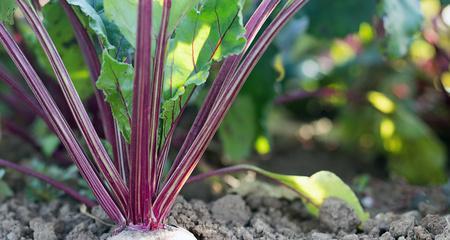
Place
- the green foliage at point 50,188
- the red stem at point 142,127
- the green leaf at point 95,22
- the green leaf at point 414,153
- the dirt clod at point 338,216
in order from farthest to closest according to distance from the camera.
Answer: the green leaf at point 414,153 < the green foliage at point 50,188 < the dirt clod at point 338,216 < the green leaf at point 95,22 < the red stem at point 142,127

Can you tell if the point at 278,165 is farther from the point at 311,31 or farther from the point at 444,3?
the point at 444,3

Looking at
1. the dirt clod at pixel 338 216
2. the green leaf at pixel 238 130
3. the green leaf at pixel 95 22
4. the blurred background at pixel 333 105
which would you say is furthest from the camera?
the green leaf at pixel 238 130

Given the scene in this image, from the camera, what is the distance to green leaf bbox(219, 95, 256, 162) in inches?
80.7

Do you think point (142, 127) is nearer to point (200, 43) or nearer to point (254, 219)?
point (200, 43)

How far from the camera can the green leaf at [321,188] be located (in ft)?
4.90

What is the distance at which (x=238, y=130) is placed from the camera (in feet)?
6.77

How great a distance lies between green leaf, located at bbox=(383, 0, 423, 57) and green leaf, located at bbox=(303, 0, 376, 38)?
0.88 feet

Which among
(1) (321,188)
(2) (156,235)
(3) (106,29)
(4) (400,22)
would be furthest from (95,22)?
(4) (400,22)

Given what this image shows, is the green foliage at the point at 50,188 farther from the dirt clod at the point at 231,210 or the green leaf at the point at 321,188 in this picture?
the green leaf at the point at 321,188

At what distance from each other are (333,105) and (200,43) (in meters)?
1.56

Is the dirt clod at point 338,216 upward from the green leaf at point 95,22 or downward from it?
downward

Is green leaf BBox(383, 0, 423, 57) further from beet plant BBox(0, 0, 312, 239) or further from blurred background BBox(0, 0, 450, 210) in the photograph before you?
beet plant BBox(0, 0, 312, 239)

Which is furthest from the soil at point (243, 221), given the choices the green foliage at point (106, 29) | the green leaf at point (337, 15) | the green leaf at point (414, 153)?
the green leaf at point (337, 15)

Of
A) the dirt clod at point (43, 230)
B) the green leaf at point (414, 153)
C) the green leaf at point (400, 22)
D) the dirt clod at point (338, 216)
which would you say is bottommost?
the dirt clod at point (43, 230)
